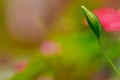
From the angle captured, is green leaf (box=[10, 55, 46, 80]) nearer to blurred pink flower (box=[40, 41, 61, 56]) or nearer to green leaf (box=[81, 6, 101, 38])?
blurred pink flower (box=[40, 41, 61, 56])

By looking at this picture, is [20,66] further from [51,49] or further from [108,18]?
[108,18]

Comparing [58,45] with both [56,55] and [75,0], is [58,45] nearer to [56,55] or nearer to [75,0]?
[56,55]

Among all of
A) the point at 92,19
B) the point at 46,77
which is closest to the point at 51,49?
the point at 46,77

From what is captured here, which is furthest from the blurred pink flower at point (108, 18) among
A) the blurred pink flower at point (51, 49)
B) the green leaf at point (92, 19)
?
the green leaf at point (92, 19)

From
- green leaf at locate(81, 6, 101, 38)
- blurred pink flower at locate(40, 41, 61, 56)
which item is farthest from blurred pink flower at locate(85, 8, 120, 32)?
green leaf at locate(81, 6, 101, 38)

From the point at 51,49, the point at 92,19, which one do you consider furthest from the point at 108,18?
the point at 92,19

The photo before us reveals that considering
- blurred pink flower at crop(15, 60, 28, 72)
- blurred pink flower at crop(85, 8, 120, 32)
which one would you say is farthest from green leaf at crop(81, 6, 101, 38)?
blurred pink flower at crop(15, 60, 28, 72)

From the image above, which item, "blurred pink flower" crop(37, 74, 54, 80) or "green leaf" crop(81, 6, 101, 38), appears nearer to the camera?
"green leaf" crop(81, 6, 101, 38)

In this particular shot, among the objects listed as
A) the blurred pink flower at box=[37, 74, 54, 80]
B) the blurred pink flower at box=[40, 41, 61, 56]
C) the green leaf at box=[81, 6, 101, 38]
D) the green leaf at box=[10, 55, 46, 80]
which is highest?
the blurred pink flower at box=[40, 41, 61, 56]

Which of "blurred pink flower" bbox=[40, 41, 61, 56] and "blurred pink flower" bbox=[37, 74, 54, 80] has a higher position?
"blurred pink flower" bbox=[40, 41, 61, 56]

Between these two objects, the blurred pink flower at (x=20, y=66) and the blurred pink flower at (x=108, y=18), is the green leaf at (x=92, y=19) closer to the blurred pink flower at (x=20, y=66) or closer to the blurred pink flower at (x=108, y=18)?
the blurred pink flower at (x=108, y=18)

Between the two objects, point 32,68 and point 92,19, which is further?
point 32,68
